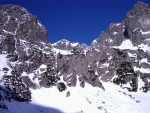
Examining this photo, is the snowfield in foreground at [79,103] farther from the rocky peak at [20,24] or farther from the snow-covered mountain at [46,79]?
the rocky peak at [20,24]

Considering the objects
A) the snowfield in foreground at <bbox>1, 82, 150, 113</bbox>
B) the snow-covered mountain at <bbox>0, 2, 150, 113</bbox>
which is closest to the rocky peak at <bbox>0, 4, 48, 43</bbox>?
the snow-covered mountain at <bbox>0, 2, 150, 113</bbox>

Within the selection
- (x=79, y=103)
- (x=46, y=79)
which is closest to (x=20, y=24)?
(x=46, y=79)

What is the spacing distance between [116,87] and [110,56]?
20264 millimetres

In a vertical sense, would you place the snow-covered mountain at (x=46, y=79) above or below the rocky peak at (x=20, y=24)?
below

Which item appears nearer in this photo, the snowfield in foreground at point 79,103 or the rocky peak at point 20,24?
the snowfield in foreground at point 79,103

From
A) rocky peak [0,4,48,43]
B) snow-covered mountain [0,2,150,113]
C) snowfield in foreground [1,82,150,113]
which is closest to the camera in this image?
snowfield in foreground [1,82,150,113]

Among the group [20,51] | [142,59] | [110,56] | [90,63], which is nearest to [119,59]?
[110,56]

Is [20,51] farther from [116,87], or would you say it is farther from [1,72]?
[116,87]

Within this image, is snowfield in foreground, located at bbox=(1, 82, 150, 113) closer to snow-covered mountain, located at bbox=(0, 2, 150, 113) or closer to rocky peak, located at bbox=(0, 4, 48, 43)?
snow-covered mountain, located at bbox=(0, 2, 150, 113)

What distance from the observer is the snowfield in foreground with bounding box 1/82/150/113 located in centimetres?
6762

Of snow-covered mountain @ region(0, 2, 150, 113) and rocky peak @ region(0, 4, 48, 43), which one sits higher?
rocky peak @ region(0, 4, 48, 43)

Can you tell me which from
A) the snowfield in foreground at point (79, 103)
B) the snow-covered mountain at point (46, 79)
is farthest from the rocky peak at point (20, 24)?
the snowfield in foreground at point (79, 103)

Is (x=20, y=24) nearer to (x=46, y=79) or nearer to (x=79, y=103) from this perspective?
(x=46, y=79)

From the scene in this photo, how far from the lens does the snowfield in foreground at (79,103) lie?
67625 millimetres
